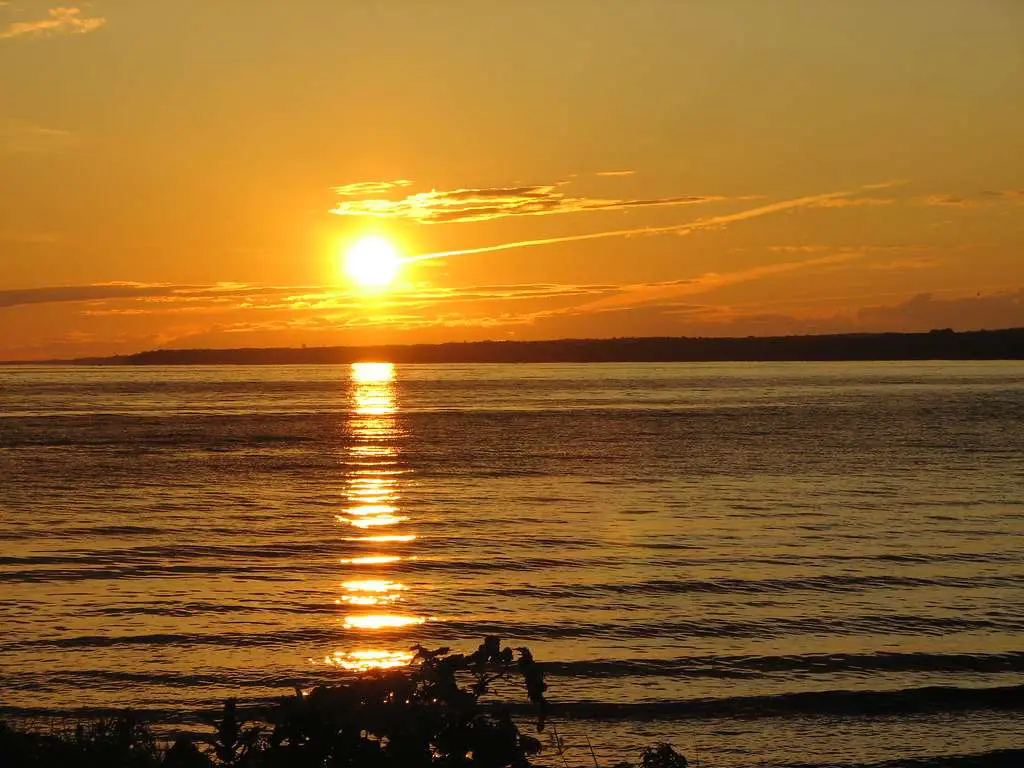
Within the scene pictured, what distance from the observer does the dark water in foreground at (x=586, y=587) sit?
15.7 metres

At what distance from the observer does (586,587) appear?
76.0 ft

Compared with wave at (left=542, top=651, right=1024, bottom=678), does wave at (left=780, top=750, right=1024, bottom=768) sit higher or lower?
lower

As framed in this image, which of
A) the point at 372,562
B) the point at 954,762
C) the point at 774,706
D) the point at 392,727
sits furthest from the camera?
the point at 372,562

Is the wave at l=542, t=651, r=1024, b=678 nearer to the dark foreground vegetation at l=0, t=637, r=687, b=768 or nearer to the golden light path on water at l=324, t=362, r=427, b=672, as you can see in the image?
the golden light path on water at l=324, t=362, r=427, b=672

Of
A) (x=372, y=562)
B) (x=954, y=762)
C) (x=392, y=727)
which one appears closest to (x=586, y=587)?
(x=372, y=562)

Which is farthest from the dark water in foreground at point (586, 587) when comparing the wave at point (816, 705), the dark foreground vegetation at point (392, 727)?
the dark foreground vegetation at point (392, 727)

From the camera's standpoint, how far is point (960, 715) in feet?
50.2

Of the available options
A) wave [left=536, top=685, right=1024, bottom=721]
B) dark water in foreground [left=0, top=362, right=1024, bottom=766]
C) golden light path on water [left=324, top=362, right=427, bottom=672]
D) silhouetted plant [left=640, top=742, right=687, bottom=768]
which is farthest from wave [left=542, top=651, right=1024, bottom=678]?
silhouetted plant [left=640, top=742, right=687, bottom=768]

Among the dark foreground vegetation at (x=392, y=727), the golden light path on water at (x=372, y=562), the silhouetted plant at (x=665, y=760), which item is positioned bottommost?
the golden light path on water at (x=372, y=562)

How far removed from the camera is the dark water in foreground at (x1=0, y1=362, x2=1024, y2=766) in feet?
51.6

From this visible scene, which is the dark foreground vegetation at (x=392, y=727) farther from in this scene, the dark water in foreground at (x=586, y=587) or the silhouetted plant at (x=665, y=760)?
the dark water in foreground at (x=586, y=587)

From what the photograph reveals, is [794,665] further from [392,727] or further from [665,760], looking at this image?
[392,727]

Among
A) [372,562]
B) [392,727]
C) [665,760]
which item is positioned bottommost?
[372,562]

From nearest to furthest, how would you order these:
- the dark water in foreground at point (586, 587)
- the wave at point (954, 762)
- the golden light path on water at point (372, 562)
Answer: the wave at point (954, 762), the dark water in foreground at point (586, 587), the golden light path on water at point (372, 562)
